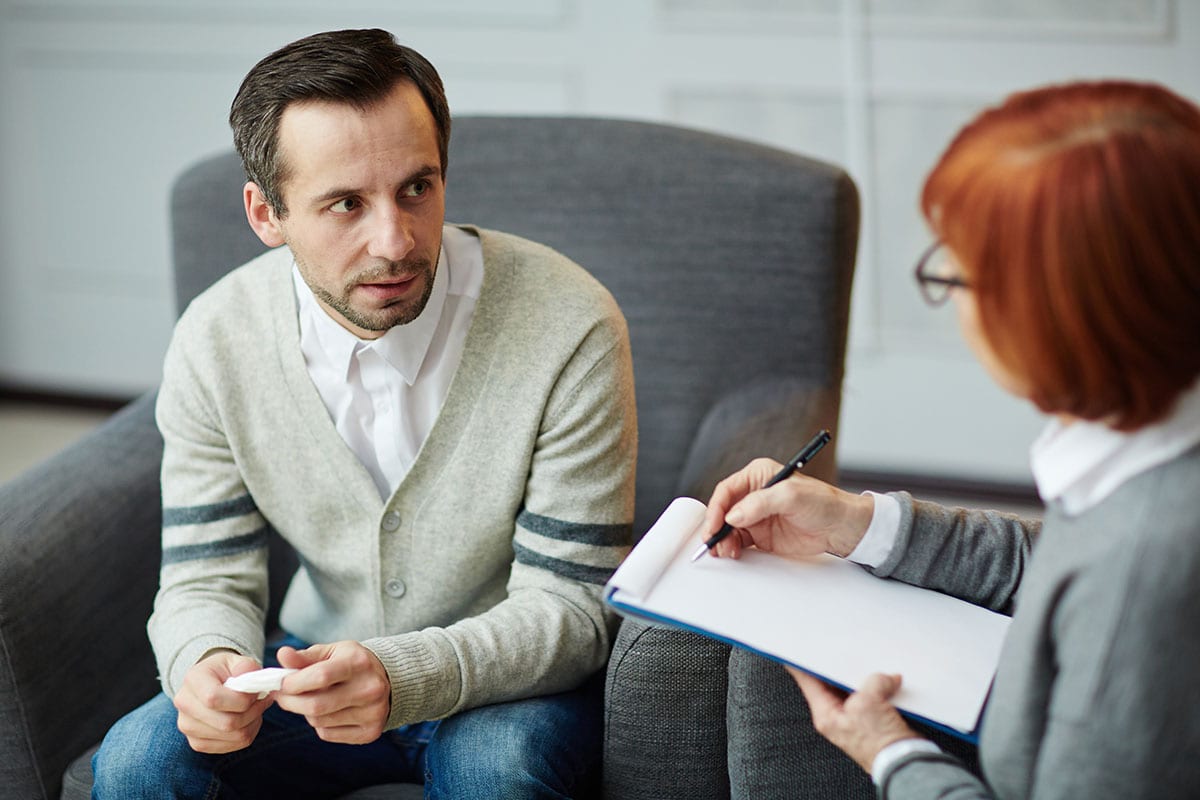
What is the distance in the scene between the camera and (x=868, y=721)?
101 cm

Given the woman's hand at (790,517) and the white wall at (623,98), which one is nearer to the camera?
the woman's hand at (790,517)

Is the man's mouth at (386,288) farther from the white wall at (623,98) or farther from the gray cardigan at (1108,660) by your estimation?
the white wall at (623,98)

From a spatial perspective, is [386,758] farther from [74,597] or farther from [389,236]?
[389,236]

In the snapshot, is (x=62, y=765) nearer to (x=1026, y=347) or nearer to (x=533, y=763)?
(x=533, y=763)

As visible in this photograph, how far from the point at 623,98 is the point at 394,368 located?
144 cm

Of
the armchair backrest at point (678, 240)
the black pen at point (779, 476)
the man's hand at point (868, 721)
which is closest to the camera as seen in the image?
the man's hand at point (868, 721)

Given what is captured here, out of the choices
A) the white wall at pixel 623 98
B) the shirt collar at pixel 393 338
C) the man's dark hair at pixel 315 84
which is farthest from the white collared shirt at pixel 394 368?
the white wall at pixel 623 98

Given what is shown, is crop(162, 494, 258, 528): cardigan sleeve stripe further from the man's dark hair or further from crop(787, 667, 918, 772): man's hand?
crop(787, 667, 918, 772): man's hand

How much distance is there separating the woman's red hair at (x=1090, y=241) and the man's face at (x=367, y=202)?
57cm

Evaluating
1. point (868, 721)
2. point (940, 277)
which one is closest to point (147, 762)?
point (868, 721)

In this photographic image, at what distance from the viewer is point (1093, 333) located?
0.84 metres

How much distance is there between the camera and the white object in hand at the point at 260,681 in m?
1.17

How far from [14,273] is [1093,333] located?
10.0 feet

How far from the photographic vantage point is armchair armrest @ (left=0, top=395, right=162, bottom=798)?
1378mm
